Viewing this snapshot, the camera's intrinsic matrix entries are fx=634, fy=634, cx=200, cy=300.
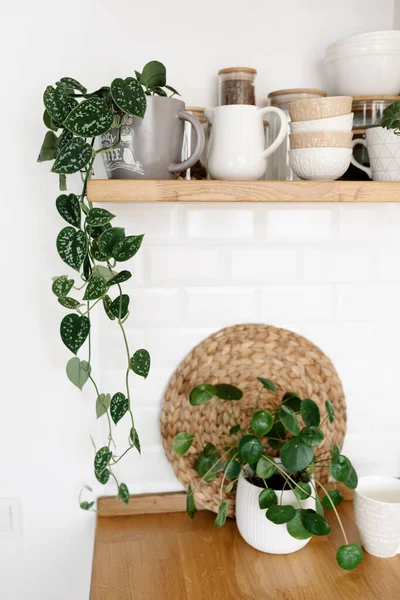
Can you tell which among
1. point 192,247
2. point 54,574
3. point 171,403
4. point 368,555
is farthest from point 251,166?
point 54,574

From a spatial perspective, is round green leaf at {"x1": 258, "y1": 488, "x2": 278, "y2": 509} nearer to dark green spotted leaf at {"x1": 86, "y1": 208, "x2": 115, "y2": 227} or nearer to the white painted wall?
the white painted wall

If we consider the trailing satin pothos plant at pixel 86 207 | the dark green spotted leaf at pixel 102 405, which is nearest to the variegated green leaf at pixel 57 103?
the trailing satin pothos plant at pixel 86 207

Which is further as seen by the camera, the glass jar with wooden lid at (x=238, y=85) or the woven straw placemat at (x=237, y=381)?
the woven straw placemat at (x=237, y=381)

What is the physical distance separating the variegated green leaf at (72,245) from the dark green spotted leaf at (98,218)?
3 cm

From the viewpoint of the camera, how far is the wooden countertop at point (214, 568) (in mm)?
1042

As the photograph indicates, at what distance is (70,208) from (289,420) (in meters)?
0.50

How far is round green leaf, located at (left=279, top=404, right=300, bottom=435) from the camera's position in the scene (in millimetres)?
1071

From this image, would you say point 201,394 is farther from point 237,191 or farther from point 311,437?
point 237,191

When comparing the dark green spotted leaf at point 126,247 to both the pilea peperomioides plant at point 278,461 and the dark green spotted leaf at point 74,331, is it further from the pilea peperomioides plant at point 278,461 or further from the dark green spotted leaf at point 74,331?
the pilea peperomioides plant at point 278,461

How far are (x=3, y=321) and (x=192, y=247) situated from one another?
0.38 meters

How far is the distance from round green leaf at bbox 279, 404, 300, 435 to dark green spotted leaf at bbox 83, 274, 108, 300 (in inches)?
14.9

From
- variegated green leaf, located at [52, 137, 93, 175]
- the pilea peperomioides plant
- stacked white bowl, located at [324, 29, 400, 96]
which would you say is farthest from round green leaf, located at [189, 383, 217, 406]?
stacked white bowl, located at [324, 29, 400, 96]

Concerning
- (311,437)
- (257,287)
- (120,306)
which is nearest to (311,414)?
(311,437)

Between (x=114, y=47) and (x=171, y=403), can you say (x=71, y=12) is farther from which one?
(x=171, y=403)
